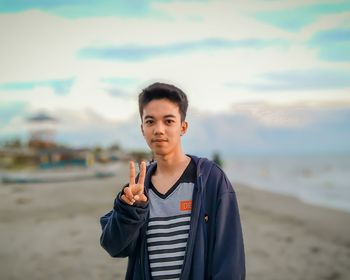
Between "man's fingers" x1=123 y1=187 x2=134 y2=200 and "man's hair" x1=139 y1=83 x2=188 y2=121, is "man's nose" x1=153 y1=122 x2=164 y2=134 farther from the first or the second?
"man's fingers" x1=123 y1=187 x2=134 y2=200

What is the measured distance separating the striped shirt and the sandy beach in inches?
169

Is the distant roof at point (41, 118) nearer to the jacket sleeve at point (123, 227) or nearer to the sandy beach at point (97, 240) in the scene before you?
the sandy beach at point (97, 240)

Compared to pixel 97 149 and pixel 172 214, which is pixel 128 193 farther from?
pixel 97 149

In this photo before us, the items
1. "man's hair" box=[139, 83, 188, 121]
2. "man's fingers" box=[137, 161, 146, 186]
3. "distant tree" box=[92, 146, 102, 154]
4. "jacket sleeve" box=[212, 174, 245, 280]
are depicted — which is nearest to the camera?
"jacket sleeve" box=[212, 174, 245, 280]

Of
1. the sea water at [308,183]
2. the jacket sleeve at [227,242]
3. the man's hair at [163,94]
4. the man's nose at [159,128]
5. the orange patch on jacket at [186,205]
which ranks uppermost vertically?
the man's hair at [163,94]

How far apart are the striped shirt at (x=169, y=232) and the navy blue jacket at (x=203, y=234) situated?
4cm

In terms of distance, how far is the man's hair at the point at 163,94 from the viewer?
2.57 metres

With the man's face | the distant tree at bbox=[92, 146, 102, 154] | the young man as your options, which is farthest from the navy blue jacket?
the distant tree at bbox=[92, 146, 102, 154]

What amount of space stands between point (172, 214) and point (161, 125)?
52cm

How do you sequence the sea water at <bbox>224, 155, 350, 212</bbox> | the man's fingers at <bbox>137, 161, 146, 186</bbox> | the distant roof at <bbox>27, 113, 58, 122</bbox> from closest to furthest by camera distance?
the man's fingers at <bbox>137, 161, 146, 186</bbox>, the sea water at <bbox>224, 155, 350, 212</bbox>, the distant roof at <bbox>27, 113, 58, 122</bbox>

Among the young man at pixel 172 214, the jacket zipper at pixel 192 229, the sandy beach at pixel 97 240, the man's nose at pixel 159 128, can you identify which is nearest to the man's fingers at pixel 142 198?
the young man at pixel 172 214

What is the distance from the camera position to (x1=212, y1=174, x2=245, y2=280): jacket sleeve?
234 cm

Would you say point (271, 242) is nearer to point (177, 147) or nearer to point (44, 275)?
point (44, 275)

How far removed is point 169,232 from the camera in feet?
8.05
